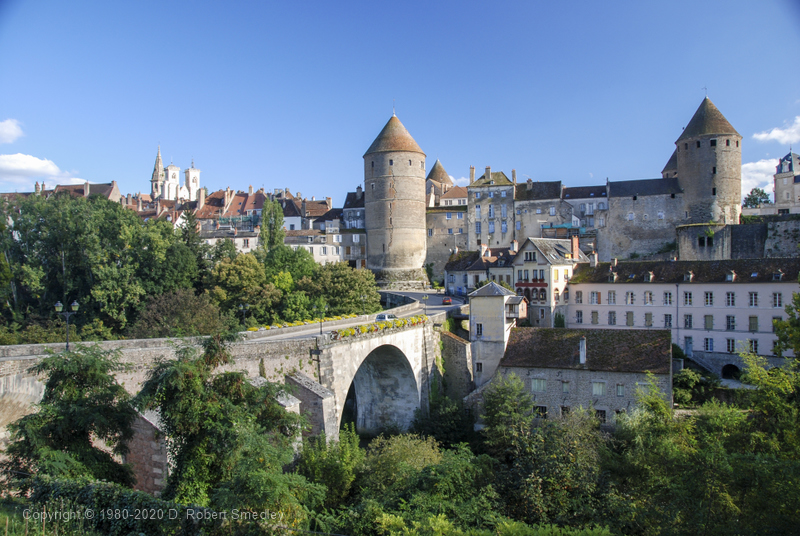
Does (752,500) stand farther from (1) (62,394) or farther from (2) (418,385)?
(2) (418,385)

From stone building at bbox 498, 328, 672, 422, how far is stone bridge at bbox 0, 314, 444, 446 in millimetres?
5040

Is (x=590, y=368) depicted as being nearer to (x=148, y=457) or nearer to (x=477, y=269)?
(x=477, y=269)

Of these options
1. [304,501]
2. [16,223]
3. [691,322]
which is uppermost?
[16,223]

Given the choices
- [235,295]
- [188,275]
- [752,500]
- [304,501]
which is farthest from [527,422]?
[188,275]

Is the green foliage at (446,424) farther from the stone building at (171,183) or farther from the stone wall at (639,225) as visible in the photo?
the stone building at (171,183)

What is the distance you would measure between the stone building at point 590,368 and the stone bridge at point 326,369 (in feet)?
16.5

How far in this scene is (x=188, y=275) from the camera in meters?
41.7

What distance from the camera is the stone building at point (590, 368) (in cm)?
2653

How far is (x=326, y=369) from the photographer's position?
70.3ft

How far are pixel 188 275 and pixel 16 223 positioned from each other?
12.0 meters

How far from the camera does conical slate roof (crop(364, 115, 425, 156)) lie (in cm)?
5447

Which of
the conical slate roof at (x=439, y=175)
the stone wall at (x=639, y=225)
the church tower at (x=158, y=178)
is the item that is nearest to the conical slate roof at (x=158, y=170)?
the church tower at (x=158, y=178)

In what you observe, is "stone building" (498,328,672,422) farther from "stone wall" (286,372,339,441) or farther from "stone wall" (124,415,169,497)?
"stone wall" (124,415,169,497)

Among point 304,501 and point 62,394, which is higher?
point 62,394
